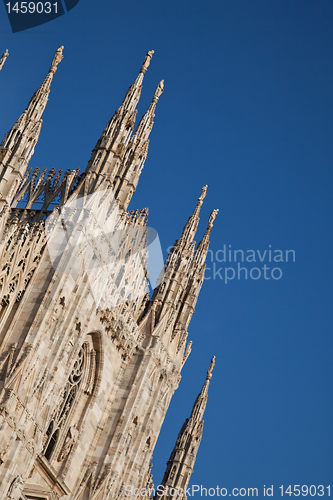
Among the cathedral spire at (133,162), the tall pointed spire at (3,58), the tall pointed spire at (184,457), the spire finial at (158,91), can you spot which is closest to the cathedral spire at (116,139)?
the cathedral spire at (133,162)

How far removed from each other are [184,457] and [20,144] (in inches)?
771

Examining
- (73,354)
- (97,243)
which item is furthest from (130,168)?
(73,354)

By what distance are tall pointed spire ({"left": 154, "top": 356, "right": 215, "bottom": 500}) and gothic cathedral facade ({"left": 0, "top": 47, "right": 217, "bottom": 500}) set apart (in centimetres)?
6

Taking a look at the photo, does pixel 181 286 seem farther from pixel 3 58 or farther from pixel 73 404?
pixel 3 58

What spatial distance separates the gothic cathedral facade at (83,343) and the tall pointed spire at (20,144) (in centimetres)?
5

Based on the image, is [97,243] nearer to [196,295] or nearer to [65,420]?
[65,420]

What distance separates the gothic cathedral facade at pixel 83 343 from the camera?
2648cm

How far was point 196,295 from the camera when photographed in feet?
136

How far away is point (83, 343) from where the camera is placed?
108 ft

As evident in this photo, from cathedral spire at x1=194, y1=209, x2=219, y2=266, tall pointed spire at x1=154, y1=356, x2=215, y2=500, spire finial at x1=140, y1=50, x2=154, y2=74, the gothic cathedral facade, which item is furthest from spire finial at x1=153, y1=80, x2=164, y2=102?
tall pointed spire at x1=154, y1=356, x2=215, y2=500

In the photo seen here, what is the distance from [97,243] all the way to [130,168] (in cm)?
593

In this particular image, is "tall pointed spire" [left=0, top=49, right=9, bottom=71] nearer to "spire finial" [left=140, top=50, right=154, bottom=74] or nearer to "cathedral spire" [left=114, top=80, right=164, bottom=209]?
"cathedral spire" [left=114, top=80, right=164, bottom=209]

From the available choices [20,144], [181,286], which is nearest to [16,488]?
[20,144]

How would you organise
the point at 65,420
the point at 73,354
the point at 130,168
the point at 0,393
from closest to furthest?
1. the point at 0,393
2. the point at 73,354
3. the point at 65,420
4. the point at 130,168
